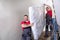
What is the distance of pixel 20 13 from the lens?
16.4 feet

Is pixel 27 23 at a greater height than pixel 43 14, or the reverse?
pixel 43 14

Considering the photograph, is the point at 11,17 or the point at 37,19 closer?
the point at 37,19

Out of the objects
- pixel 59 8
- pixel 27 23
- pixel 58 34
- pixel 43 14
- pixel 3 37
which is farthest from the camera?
pixel 3 37

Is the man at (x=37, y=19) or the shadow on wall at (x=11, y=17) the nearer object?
the man at (x=37, y=19)

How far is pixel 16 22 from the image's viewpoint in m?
4.96

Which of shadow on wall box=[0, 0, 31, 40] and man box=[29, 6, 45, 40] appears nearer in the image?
man box=[29, 6, 45, 40]

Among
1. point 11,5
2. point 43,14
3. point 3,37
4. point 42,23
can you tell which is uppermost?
point 11,5

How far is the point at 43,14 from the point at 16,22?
1.56m

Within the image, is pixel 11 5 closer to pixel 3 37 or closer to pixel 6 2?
pixel 6 2

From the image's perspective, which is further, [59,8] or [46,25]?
[46,25]

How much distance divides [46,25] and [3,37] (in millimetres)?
1815

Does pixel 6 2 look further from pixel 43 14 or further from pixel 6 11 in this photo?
pixel 43 14

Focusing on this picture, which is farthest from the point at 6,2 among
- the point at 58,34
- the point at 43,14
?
the point at 58,34

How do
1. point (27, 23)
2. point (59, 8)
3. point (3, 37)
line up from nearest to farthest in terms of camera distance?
point (59, 8) → point (27, 23) → point (3, 37)
